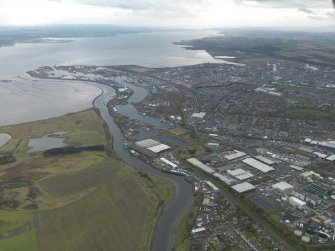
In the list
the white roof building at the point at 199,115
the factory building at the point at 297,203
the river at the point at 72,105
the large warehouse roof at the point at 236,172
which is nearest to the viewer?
the river at the point at 72,105

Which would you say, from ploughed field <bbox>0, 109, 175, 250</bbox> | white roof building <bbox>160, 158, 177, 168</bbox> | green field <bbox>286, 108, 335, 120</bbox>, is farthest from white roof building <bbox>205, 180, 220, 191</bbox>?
green field <bbox>286, 108, 335, 120</bbox>

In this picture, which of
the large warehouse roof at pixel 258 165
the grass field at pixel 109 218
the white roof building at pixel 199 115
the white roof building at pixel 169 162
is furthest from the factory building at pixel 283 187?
the white roof building at pixel 199 115

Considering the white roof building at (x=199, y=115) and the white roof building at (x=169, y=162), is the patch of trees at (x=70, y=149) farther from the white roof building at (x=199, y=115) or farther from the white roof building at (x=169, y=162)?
the white roof building at (x=199, y=115)

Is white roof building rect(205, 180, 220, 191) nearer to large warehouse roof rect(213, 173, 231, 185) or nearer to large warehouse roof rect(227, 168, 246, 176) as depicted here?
large warehouse roof rect(213, 173, 231, 185)

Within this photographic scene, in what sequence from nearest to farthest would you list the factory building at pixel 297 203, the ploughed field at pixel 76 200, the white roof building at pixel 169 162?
the ploughed field at pixel 76 200
the factory building at pixel 297 203
the white roof building at pixel 169 162

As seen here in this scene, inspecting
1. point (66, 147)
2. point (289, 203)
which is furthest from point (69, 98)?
point (289, 203)

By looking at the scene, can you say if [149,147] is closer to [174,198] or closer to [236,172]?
[236,172]

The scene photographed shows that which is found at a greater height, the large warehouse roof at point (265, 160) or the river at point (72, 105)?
the large warehouse roof at point (265, 160)

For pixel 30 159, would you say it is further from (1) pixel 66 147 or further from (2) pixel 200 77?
(2) pixel 200 77
